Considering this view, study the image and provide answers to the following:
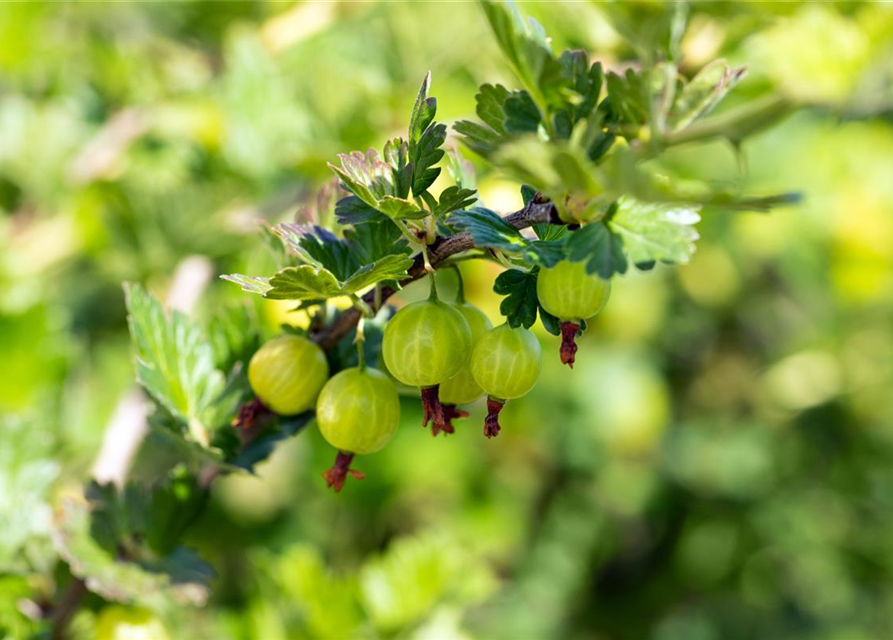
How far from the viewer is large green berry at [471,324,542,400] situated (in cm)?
46

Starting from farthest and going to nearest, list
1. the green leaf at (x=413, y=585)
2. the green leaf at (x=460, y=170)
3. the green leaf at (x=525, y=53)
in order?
the green leaf at (x=413, y=585) < the green leaf at (x=460, y=170) < the green leaf at (x=525, y=53)

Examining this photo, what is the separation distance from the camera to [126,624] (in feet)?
2.14

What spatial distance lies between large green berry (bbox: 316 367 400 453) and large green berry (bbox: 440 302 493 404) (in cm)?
3

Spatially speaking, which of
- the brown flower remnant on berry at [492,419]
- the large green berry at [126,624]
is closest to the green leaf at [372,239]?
the brown flower remnant on berry at [492,419]

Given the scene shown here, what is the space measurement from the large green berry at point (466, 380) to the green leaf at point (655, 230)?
110 millimetres

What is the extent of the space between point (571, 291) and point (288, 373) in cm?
20

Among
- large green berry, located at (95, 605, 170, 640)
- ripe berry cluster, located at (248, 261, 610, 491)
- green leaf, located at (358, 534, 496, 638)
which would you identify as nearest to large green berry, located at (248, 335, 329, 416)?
ripe berry cluster, located at (248, 261, 610, 491)

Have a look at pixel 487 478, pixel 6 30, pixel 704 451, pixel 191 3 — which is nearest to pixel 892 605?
pixel 704 451

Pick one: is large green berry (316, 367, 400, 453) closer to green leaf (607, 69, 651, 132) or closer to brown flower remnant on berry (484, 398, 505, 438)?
brown flower remnant on berry (484, 398, 505, 438)

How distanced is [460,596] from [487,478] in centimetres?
70

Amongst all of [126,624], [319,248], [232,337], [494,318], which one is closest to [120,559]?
[126,624]

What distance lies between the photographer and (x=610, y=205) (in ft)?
1.48

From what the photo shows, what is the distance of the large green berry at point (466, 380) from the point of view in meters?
0.51

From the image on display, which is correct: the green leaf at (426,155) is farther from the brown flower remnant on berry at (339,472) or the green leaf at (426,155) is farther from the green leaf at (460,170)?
the brown flower remnant on berry at (339,472)
